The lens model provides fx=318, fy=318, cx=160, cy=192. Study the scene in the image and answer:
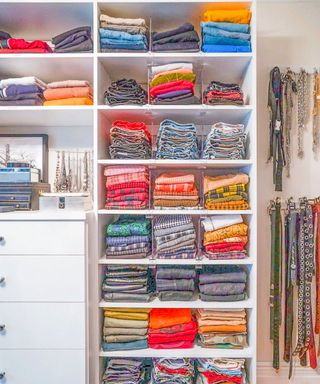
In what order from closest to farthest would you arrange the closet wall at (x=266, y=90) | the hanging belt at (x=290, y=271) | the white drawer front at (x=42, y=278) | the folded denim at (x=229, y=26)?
the white drawer front at (x=42, y=278)
the folded denim at (x=229, y=26)
the hanging belt at (x=290, y=271)
the closet wall at (x=266, y=90)

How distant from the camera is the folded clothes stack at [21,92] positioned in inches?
63.8

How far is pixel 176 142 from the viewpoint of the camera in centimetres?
163

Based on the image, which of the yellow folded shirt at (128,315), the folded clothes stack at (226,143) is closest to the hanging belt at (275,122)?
the folded clothes stack at (226,143)

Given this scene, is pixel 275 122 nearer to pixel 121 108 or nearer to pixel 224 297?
pixel 121 108

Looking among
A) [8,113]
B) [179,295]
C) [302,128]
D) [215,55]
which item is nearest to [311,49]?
[302,128]

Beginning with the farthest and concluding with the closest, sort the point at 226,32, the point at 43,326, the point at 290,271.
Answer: the point at 290,271 < the point at 226,32 < the point at 43,326

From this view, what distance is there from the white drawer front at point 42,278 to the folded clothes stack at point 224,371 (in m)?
0.75

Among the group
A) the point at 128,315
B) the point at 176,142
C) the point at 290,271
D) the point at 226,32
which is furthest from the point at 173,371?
the point at 226,32

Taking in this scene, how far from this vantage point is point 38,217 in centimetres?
143

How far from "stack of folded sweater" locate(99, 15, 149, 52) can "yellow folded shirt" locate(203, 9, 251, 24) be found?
13.4 inches

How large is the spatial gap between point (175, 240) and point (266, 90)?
1.10 m

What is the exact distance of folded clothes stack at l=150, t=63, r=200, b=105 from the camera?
62.3 inches

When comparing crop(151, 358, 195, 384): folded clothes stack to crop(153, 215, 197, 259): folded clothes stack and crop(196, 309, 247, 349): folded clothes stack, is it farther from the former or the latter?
crop(153, 215, 197, 259): folded clothes stack

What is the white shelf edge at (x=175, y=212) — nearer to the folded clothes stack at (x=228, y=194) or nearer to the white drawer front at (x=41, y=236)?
the folded clothes stack at (x=228, y=194)
